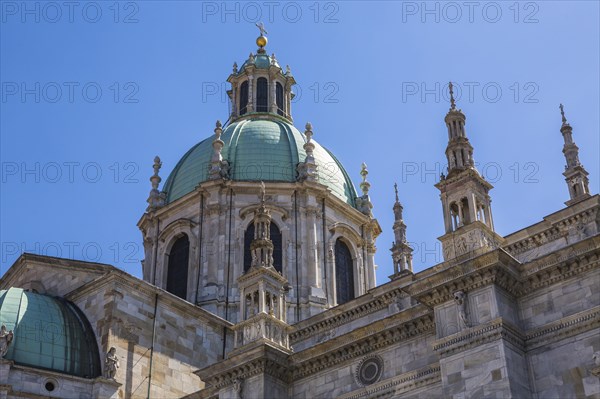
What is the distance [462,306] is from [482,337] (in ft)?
3.78

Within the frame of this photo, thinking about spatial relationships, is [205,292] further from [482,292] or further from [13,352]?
[482,292]

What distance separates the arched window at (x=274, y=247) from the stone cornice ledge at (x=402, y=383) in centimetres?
1746

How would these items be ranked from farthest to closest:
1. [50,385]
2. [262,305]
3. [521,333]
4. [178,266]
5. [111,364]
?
[178,266] < [111,364] < [50,385] < [262,305] < [521,333]

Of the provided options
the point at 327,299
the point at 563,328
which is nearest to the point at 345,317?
the point at 327,299

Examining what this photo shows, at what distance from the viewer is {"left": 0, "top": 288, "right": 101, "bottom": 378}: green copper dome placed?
3148 cm

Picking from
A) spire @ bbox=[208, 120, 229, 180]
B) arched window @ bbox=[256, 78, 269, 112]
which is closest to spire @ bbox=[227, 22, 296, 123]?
arched window @ bbox=[256, 78, 269, 112]

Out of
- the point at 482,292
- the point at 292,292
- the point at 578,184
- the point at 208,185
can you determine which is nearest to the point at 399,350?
the point at 482,292

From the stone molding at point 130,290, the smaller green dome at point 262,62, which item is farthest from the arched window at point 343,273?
the smaller green dome at point 262,62

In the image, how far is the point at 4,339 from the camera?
3069 cm

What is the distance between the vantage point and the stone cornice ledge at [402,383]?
77.5 ft

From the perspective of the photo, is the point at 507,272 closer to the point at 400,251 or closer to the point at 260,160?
the point at 400,251

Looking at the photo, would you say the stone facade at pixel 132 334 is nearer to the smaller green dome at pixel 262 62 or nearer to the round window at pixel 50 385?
the round window at pixel 50 385

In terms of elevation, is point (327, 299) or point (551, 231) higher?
point (327, 299)

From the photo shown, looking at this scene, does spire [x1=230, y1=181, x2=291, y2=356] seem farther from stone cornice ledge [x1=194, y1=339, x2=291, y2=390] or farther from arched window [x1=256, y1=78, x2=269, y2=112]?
arched window [x1=256, y1=78, x2=269, y2=112]
